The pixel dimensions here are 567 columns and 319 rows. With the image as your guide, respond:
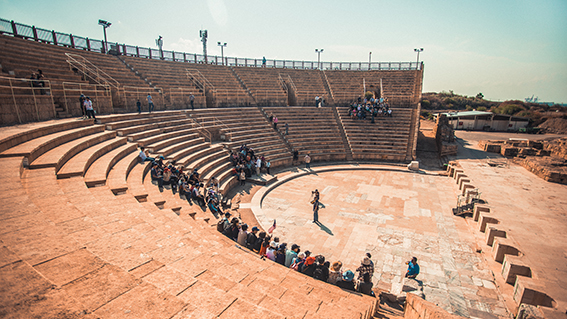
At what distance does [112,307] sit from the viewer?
259 cm

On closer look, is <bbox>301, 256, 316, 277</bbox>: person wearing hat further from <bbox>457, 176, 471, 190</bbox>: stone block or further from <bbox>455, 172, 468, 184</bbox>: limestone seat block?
<bbox>455, 172, 468, 184</bbox>: limestone seat block

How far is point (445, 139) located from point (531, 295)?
66.4 feet

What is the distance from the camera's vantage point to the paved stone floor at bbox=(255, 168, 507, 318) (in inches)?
288

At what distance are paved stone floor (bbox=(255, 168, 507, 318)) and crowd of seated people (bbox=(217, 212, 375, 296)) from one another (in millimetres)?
1244

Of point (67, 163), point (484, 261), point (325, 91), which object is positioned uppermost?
point (325, 91)

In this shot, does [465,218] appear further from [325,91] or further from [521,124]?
[521,124]

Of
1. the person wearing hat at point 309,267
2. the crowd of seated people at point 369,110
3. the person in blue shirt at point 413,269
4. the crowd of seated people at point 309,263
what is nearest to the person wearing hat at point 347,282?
the crowd of seated people at point 309,263

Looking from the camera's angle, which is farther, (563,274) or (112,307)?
(563,274)

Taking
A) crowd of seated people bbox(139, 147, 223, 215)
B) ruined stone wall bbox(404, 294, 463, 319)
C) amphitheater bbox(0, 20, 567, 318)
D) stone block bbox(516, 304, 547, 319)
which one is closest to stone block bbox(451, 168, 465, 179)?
amphitheater bbox(0, 20, 567, 318)

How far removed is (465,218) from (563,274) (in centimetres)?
434

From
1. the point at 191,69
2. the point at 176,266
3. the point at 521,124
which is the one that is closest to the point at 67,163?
the point at 176,266

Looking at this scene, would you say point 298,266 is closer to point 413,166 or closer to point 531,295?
point 531,295

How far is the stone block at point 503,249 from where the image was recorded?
822 cm

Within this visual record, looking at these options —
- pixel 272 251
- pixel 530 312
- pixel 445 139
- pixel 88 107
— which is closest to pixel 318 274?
pixel 272 251
